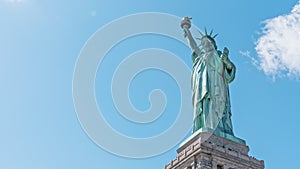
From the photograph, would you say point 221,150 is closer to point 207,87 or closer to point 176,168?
point 176,168

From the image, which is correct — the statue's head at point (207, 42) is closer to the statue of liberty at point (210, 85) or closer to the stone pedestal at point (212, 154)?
the statue of liberty at point (210, 85)

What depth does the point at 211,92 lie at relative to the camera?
44750 millimetres

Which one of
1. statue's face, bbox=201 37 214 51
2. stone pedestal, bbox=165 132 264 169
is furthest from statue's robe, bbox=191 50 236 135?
stone pedestal, bbox=165 132 264 169

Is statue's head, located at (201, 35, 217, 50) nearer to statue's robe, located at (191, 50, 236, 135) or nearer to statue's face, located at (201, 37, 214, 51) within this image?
statue's face, located at (201, 37, 214, 51)

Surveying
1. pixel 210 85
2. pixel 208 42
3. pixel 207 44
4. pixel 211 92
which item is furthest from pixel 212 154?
pixel 208 42

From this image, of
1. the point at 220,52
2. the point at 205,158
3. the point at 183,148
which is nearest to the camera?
the point at 205,158

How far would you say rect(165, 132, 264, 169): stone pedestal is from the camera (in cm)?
3903

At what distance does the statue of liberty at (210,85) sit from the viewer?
43469 mm

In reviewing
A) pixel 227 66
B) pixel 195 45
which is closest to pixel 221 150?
pixel 227 66

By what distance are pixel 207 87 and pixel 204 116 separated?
9.58ft

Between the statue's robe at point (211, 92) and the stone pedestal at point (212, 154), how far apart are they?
5.47 ft

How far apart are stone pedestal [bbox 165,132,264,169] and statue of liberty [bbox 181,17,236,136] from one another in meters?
1.27

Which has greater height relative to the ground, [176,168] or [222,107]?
[222,107]

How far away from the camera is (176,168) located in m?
41.2
